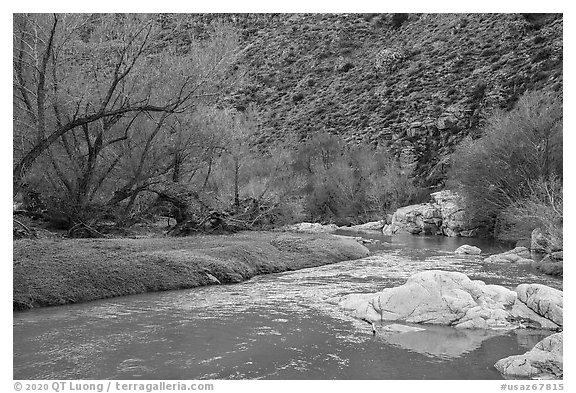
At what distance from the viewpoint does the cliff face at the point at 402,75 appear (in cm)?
6278

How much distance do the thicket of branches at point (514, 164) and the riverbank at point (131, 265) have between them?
596 inches

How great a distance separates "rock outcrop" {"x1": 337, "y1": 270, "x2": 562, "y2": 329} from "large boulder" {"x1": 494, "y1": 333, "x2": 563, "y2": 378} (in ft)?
10.0

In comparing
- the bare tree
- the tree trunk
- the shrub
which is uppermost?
the shrub

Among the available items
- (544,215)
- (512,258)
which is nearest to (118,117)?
(512,258)

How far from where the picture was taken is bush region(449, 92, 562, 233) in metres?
33.7

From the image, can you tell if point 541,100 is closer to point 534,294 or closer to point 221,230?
point 221,230

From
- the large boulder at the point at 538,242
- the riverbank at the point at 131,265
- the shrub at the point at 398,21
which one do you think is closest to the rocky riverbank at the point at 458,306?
the riverbank at the point at 131,265

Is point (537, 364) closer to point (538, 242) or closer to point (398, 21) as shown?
point (538, 242)

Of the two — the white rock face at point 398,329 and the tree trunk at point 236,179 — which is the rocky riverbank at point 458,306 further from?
the tree trunk at point 236,179

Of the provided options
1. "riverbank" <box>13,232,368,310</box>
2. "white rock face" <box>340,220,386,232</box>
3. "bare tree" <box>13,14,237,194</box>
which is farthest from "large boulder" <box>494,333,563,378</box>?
"white rock face" <box>340,220,386,232</box>

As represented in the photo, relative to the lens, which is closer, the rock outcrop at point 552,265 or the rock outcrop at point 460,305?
the rock outcrop at point 460,305

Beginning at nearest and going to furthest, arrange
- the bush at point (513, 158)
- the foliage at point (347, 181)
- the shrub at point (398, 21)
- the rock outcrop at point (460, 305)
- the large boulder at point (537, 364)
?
the large boulder at point (537, 364) < the rock outcrop at point (460, 305) < the bush at point (513, 158) < the foliage at point (347, 181) < the shrub at point (398, 21)

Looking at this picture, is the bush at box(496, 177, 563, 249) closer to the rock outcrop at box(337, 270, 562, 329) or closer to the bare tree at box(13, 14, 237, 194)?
the rock outcrop at box(337, 270, 562, 329)
